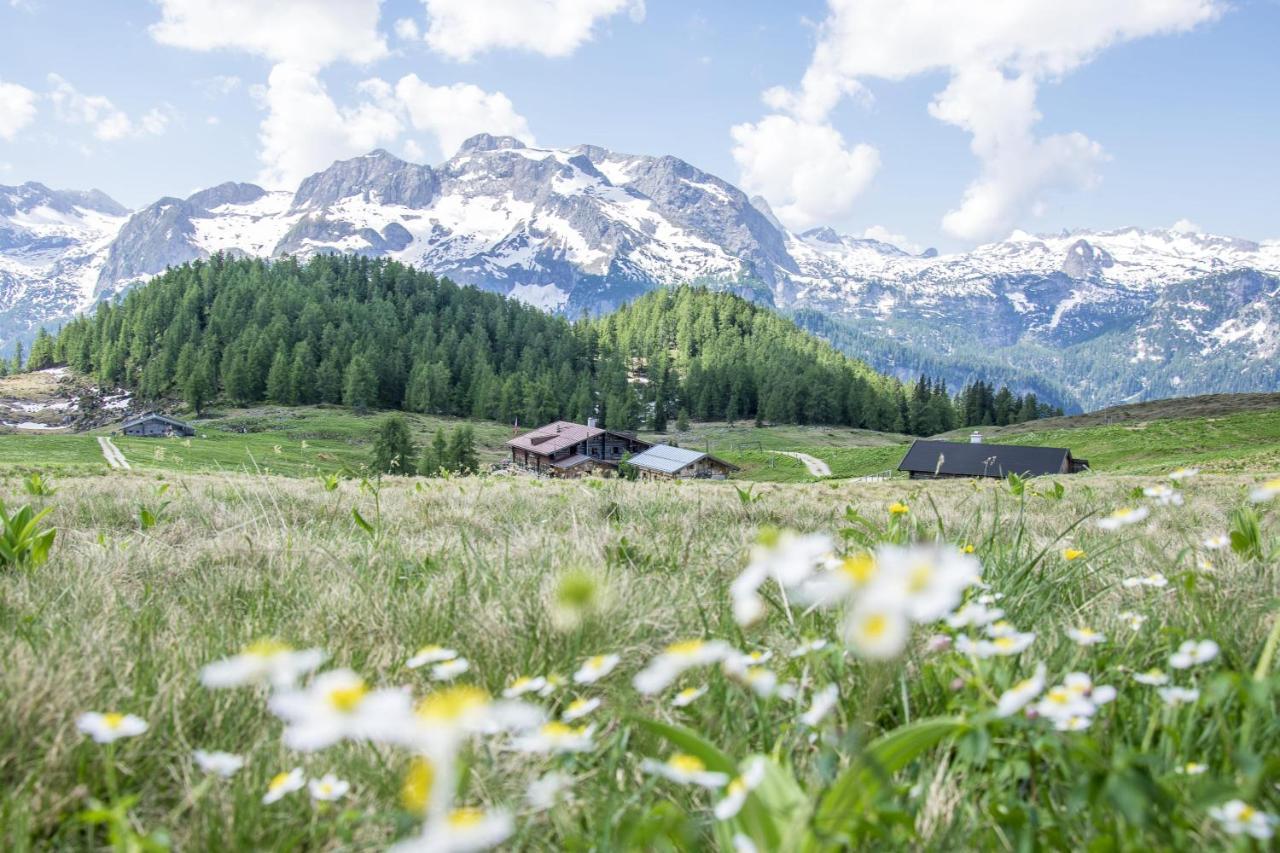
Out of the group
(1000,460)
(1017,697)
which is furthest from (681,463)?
(1017,697)

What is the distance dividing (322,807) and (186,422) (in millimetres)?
123841

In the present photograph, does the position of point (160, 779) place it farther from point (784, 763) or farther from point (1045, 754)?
point (1045, 754)

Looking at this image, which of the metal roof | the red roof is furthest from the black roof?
the red roof

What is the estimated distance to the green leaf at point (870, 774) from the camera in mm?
1110

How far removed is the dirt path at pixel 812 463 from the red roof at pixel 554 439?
24.0 m

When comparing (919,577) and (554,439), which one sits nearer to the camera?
(919,577)

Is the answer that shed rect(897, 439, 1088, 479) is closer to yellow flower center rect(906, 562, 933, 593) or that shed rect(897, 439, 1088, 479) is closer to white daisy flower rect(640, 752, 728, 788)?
white daisy flower rect(640, 752, 728, 788)

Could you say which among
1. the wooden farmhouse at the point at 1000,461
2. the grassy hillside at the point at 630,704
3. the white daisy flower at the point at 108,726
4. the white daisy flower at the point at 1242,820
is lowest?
the wooden farmhouse at the point at 1000,461

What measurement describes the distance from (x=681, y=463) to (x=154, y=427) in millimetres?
77436

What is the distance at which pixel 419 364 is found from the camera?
131375mm

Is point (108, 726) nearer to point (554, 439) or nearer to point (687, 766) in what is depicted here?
point (687, 766)

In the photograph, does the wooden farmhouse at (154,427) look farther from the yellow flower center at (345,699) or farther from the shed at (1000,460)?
the yellow flower center at (345,699)

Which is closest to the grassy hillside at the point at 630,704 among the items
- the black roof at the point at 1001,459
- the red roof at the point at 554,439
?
the black roof at the point at 1001,459

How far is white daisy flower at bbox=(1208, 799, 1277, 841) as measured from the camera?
33.9 inches
